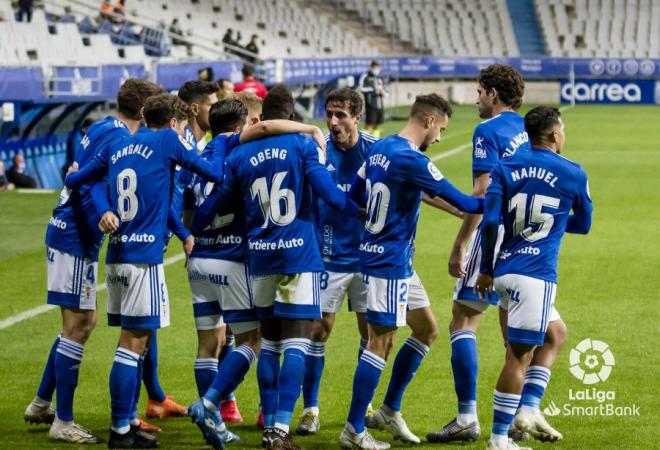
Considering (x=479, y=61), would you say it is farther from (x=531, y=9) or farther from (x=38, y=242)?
(x=38, y=242)

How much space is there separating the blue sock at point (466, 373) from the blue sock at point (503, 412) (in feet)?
1.98

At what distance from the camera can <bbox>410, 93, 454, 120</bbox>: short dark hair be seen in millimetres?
7281

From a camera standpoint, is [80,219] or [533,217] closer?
[533,217]

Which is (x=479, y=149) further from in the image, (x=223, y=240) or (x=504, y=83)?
(x=223, y=240)

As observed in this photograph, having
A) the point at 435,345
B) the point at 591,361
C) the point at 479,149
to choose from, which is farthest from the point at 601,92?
the point at 479,149

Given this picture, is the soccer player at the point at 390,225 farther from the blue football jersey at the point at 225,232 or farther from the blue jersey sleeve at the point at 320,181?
the blue football jersey at the point at 225,232

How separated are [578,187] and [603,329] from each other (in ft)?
13.6

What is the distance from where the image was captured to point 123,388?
7.17 m

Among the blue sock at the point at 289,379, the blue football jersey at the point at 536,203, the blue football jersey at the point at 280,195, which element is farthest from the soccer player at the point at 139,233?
the blue football jersey at the point at 536,203

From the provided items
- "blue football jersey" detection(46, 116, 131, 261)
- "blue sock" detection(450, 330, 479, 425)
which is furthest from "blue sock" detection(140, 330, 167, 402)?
"blue sock" detection(450, 330, 479, 425)

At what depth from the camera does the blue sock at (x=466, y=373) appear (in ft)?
25.1

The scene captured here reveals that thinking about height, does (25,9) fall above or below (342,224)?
above

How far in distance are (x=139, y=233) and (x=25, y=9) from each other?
2528cm

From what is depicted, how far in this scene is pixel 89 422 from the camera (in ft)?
26.5
